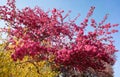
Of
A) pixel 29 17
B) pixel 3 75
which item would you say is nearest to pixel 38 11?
pixel 29 17

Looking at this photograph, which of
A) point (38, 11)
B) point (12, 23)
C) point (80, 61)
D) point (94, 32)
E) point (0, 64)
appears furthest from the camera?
point (38, 11)

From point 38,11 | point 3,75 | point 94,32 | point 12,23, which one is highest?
point 38,11

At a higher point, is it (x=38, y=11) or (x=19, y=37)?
(x=38, y=11)

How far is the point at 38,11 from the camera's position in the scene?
17438 millimetres

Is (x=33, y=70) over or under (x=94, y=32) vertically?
under

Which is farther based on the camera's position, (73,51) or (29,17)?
(29,17)

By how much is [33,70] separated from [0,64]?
3.17 meters

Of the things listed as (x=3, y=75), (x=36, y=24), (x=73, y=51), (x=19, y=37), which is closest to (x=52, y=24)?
(x=36, y=24)

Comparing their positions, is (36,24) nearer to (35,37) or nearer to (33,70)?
(35,37)

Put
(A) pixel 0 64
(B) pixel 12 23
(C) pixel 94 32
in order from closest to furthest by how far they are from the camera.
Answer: (A) pixel 0 64, (C) pixel 94 32, (B) pixel 12 23

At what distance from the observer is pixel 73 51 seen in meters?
13.5

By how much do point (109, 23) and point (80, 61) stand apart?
12.0 ft

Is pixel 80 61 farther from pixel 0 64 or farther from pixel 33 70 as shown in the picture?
pixel 0 64

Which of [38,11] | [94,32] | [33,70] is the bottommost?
[33,70]
